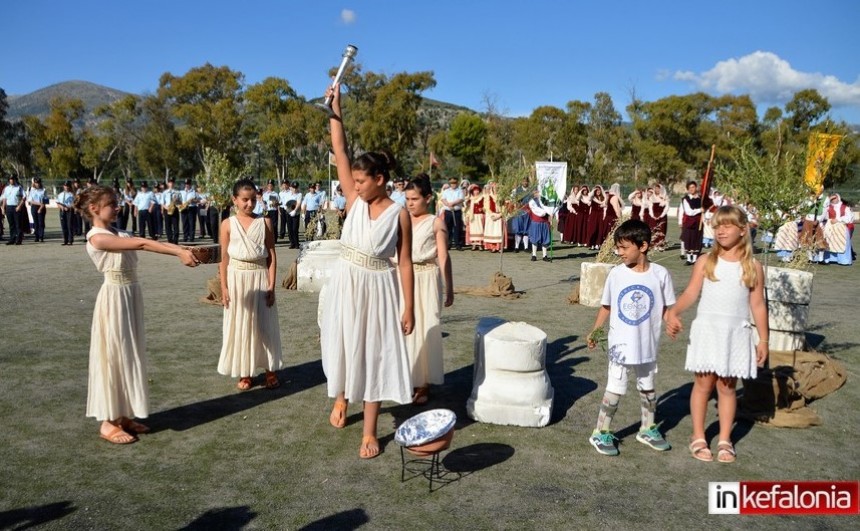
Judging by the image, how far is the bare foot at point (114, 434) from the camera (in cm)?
504

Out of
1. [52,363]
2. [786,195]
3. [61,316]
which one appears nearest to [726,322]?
[786,195]

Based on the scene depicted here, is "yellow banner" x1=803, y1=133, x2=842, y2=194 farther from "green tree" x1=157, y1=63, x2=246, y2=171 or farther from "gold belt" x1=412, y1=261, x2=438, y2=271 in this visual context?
"green tree" x1=157, y1=63, x2=246, y2=171

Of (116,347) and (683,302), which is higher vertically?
(683,302)

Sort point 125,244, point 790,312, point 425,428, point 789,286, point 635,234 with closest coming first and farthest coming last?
point 425,428 → point 125,244 → point 635,234 → point 790,312 → point 789,286

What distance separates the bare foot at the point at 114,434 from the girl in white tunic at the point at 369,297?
167 cm

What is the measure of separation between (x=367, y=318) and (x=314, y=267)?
701cm

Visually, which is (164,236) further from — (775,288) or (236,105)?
(236,105)

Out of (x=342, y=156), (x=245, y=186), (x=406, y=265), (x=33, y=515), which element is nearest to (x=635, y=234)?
(x=406, y=265)

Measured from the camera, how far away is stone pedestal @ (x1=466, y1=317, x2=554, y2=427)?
5.49 metres

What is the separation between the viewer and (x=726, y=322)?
477cm

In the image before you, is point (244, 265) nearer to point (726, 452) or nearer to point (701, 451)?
point (701, 451)

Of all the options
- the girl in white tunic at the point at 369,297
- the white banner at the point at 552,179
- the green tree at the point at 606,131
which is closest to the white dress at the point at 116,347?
the girl in white tunic at the point at 369,297

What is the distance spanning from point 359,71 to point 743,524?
57777mm

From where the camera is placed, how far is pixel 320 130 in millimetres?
55938
